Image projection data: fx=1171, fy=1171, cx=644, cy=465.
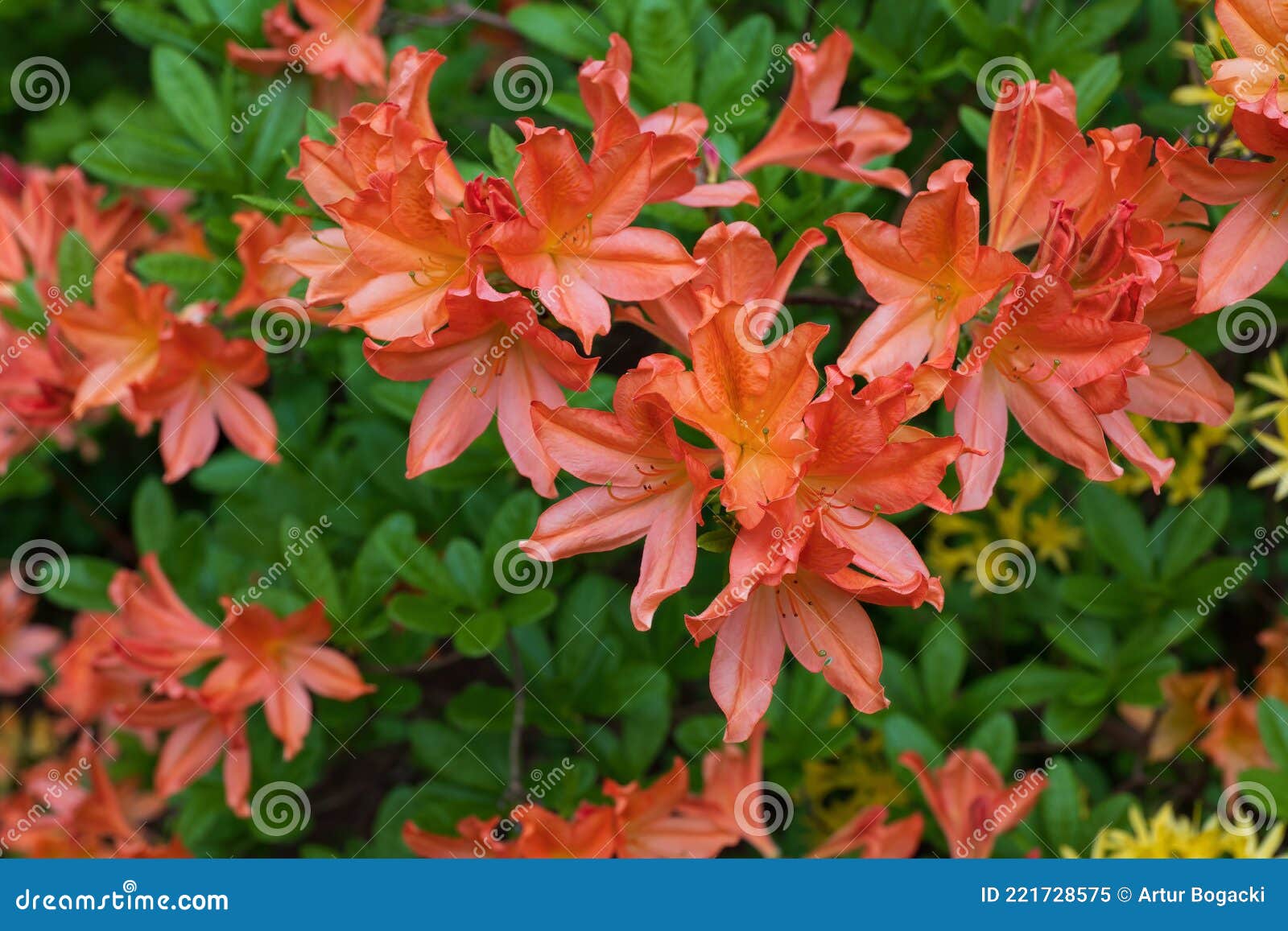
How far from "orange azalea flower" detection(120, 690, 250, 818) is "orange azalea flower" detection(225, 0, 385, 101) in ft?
3.79

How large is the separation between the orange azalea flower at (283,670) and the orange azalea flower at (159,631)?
0.25 ft

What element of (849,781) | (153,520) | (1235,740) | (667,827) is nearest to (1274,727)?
(1235,740)

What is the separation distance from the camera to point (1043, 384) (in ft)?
4.69

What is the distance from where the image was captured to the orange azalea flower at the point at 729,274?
1441mm

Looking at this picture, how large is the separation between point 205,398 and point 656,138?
1070 mm

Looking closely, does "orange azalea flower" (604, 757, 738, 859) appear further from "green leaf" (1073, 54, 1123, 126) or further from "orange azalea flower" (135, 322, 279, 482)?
"green leaf" (1073, 54, 1123, 126)

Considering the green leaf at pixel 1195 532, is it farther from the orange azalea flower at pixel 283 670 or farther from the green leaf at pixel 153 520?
the green leaf at pixel 153 520

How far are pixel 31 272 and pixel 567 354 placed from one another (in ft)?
5.72

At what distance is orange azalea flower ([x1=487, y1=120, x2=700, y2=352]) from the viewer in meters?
1.40

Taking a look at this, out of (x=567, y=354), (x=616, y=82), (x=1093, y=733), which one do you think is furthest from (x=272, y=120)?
(x=1093, y=733)

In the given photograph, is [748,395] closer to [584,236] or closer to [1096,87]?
[584,236]

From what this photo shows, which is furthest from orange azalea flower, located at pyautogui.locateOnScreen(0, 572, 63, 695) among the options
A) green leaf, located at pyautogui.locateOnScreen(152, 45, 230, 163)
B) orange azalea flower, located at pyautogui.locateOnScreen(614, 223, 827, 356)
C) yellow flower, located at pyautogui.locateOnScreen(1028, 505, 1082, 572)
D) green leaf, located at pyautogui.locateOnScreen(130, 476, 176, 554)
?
yellow flower, located at pyautogui.locateOnScreen(1028, 505, 1082, 572)

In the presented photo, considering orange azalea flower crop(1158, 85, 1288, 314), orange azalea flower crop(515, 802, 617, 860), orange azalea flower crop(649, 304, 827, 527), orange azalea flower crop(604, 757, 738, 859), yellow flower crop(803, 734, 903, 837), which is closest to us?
orange azalea flower crop(649, 304, 827, 527)

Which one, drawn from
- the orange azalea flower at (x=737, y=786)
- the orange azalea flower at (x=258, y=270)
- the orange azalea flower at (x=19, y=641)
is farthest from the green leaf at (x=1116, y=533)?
the orange azalea flower at (x=19, y=641)
